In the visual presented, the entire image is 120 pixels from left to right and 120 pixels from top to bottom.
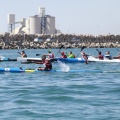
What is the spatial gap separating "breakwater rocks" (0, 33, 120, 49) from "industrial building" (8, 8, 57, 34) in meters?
13.8

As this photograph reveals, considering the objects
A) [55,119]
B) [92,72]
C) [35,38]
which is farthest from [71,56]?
[35,38]

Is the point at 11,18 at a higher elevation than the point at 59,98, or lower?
higher

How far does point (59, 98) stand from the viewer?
16.4 meters

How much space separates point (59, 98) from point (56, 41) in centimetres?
14246

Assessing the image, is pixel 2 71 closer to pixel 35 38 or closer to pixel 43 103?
pixel 43 103

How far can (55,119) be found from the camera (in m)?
12.9

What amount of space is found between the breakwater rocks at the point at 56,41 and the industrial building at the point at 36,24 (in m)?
13.8

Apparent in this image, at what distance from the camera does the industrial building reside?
6900 inches

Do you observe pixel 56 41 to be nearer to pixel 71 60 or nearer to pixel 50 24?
pixel 50 24

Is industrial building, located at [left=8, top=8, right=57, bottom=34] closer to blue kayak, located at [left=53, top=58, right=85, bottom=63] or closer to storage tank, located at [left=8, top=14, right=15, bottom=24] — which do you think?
storage tank, located at [left=8, top=14, right=15, bottom=24]

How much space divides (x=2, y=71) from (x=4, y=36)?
5126 inches

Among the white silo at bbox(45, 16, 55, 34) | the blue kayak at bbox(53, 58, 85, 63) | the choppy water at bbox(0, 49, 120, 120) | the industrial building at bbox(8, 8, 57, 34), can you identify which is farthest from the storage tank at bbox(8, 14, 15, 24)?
the choppy water at bbox(0, 49, 120, 120)

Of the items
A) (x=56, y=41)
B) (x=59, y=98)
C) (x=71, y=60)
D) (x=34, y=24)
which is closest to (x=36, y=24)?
(x=34, y=24)

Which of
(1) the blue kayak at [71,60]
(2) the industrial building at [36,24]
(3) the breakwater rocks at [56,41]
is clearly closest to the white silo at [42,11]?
(2) the industrial building at [36,24]
